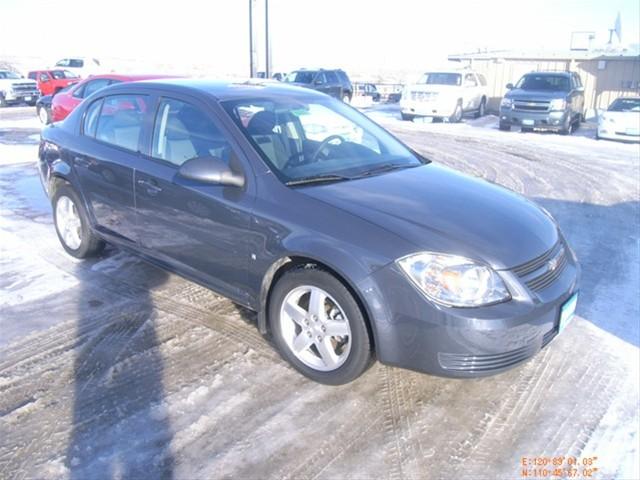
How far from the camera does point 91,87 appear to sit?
11258mm

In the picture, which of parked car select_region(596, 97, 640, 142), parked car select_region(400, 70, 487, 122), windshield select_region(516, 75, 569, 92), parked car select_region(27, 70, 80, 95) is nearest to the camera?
parked car select_region(596, 97, 640, 142)

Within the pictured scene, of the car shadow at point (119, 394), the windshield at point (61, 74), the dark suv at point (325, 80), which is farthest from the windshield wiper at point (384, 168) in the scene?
the windshield at point (61, 74)

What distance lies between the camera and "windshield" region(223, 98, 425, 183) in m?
3.49

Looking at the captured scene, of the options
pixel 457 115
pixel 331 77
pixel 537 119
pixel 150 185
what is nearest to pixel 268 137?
pixel 150 185

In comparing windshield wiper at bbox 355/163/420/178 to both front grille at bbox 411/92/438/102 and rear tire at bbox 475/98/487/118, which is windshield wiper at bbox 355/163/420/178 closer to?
front grille at bbox 411/92/438/102

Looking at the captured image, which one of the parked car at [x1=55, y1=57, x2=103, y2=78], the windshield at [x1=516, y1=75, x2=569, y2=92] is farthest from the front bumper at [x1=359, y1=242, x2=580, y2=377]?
the parked car at [x1=55, y1=57, x2=103, y2=78]

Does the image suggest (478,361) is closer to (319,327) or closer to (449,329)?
(449,329)

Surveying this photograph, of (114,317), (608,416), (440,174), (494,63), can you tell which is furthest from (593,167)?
(494,63)

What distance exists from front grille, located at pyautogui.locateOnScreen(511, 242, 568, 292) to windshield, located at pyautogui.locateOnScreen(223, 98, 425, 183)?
1233mm

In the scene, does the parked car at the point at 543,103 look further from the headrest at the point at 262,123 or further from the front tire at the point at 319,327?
the front tire at the point at 319,327

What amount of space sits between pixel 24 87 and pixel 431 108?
60.2 feet

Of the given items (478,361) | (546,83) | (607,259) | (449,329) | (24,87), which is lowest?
(607,259)

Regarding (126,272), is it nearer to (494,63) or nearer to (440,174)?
(440,174)

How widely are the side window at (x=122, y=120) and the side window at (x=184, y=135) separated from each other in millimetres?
238
